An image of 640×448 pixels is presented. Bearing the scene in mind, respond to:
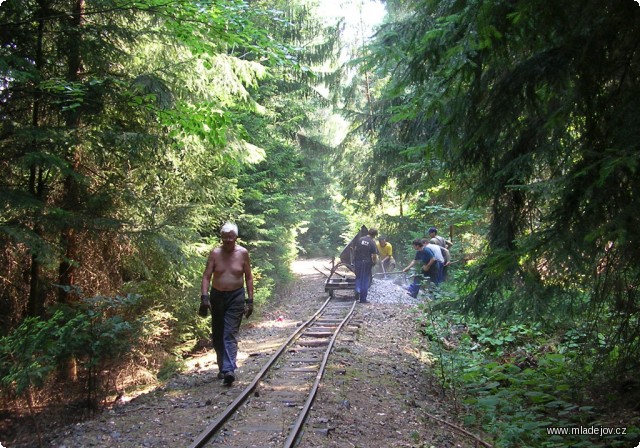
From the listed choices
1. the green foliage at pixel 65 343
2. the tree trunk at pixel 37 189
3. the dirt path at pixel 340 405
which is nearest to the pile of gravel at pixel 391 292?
the dirt path at pixel 340 405

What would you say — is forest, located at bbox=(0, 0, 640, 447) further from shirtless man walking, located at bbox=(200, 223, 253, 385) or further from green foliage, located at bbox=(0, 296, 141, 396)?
shirtless man walking, located at bbox=(200, 223, 253, 385)

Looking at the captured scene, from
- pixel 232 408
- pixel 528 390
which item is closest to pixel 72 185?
pixel 232 408

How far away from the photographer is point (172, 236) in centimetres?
777

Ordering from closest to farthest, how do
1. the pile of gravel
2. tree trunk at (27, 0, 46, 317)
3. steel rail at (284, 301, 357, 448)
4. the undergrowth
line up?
the undergrowth
steel rail at (284, 301, 357, 448)
tree trunk at (27, 0, 46, 317)
the pile of gravel

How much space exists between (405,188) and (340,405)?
656 centimetres

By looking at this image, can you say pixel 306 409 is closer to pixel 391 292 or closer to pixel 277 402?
pixel 277 402

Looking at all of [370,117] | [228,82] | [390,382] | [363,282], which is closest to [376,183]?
[370,117]

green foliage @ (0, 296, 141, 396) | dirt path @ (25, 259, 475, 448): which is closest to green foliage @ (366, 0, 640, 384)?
dirt path @ (25, 259, 475, 448)

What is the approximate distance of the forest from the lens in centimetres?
398

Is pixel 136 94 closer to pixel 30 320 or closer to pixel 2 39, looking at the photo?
pixel 2 39

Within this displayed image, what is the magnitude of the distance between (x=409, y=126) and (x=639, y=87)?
726 centimetres

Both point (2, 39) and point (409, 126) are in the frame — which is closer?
point (2, 39)

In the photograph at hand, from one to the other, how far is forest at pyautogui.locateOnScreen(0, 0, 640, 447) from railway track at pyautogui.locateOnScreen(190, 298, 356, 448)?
194 centimetres

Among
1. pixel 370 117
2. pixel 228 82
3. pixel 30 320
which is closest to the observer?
pixel 30 320
